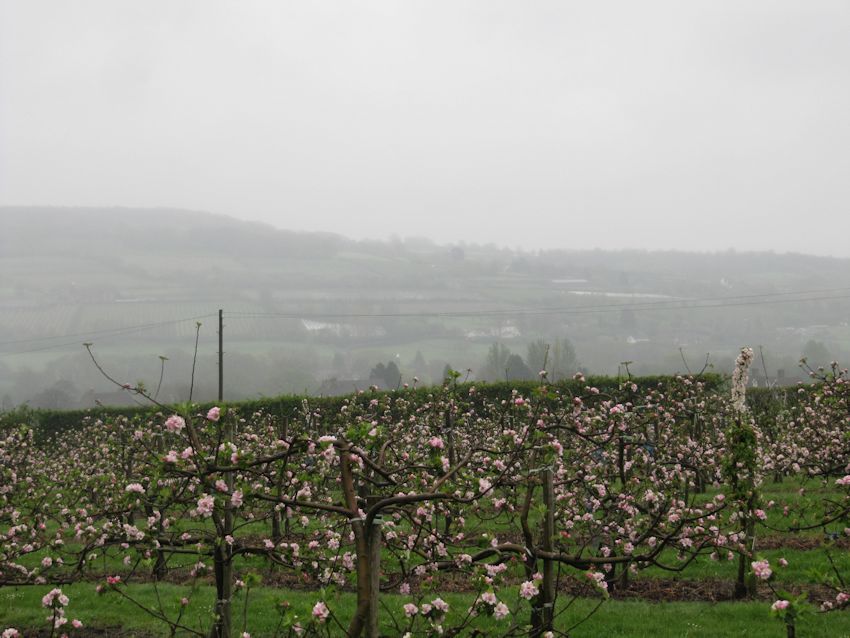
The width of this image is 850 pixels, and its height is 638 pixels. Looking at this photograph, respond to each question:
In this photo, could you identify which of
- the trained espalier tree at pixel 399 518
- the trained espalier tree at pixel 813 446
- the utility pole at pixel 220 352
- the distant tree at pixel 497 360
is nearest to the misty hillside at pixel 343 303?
the distant tree at pixel 497 360

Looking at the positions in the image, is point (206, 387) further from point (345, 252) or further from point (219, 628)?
point (345, 252)

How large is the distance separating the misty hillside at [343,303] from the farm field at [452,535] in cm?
3169

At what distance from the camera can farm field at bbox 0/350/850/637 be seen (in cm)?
435

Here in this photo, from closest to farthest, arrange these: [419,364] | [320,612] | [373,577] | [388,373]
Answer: [320,612], [373,577], [388,373], [419,364]

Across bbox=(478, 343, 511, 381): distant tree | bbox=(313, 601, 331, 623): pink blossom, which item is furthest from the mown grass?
bbox=(478, 343, 511, 381): distant tree

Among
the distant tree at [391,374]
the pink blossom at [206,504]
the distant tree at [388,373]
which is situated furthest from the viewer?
the distant tree at [388,373]

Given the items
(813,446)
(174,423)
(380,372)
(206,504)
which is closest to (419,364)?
(380,372)

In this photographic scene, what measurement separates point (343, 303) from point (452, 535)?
278ft

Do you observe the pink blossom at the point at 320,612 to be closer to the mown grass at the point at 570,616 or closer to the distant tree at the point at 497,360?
the mown grass at the point at 570,616

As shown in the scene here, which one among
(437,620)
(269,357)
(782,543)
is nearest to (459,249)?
(269,357)

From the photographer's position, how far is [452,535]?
26.2ft

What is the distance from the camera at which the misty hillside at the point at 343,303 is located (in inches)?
2490

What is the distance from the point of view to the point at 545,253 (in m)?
109

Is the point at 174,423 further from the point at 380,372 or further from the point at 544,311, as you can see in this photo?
the point at 544,311
